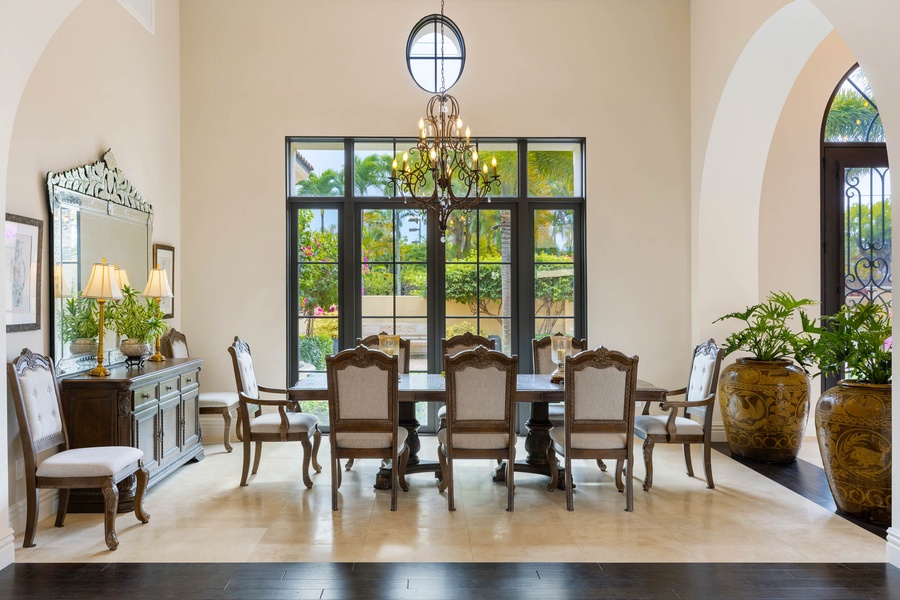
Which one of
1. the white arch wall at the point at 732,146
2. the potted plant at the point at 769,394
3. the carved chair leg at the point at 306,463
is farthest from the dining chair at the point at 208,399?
the white arch wall at the point at 732,146

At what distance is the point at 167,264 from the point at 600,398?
13.7 ft

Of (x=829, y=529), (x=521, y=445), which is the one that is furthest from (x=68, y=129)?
(x=829, y=529)

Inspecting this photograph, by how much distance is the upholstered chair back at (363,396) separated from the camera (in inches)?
160

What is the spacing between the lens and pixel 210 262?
636cm

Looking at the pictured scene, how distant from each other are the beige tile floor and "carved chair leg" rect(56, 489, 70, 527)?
8cm

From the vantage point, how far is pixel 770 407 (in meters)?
5.27

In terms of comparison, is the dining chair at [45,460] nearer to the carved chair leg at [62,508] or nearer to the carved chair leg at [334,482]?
the carved chair leg at [62,508]

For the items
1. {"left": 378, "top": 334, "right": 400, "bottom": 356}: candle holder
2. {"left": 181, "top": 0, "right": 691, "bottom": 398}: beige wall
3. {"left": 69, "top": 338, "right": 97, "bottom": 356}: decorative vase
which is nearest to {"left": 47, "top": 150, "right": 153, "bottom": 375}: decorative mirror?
{"left": 69, "top": 338, "right": 97, "bottom": 356}: decorative vase

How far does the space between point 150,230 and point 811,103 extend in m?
6.36

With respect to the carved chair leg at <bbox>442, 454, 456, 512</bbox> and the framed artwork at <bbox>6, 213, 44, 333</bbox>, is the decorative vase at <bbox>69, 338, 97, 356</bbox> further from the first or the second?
the carved chair leg at <bbox>442, 454, 456, 512</bbox>

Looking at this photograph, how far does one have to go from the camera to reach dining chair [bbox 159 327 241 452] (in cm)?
566

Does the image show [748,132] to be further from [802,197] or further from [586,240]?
[586,240]

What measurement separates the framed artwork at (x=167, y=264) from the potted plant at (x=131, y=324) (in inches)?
40.0

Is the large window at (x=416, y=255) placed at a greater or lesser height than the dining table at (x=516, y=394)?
greater
